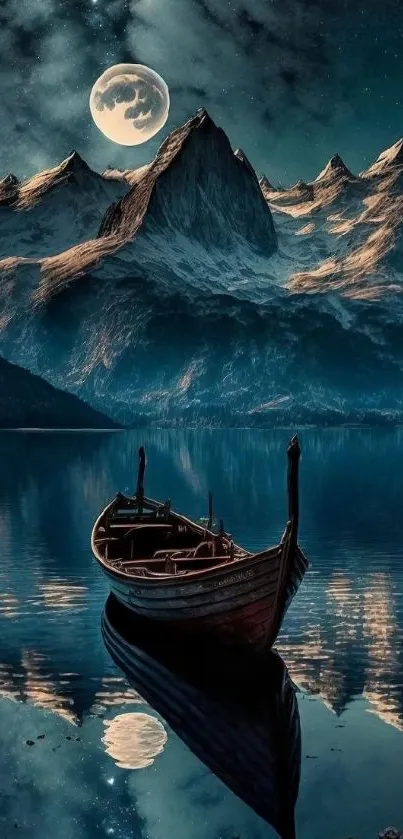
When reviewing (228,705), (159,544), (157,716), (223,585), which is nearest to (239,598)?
(223,585)

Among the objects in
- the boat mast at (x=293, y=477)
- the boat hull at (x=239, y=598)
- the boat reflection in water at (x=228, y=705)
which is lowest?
the boat reflection in water at (x=228, y=705)

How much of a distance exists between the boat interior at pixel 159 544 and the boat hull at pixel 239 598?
3.38 m

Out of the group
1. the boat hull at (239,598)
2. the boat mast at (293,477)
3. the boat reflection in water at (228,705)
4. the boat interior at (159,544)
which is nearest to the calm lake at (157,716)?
the boat reflection in water at (228,705)

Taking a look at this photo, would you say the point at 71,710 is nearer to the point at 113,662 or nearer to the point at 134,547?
the point at 113,662

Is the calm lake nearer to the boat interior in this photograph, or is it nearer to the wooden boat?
the wooden boat

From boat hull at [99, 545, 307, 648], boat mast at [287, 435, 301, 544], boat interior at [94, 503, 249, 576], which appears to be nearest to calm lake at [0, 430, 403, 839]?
boat hull at [99, 545, 307, 648]

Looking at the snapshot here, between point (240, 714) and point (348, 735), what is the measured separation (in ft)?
11.4

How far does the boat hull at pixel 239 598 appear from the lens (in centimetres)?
2761

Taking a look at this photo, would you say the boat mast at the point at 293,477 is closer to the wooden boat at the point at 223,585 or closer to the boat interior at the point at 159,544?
the wooden boat at the point at 223,585

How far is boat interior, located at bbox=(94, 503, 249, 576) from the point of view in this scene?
36.1 m

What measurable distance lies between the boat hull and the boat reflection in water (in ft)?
3.68

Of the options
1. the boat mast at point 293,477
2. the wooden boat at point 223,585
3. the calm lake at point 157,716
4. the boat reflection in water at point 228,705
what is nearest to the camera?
the calm lake at point 157,716

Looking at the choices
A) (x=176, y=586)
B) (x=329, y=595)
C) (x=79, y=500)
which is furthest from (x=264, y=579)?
(x=79, y=500)

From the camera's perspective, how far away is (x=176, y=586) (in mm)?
30016
